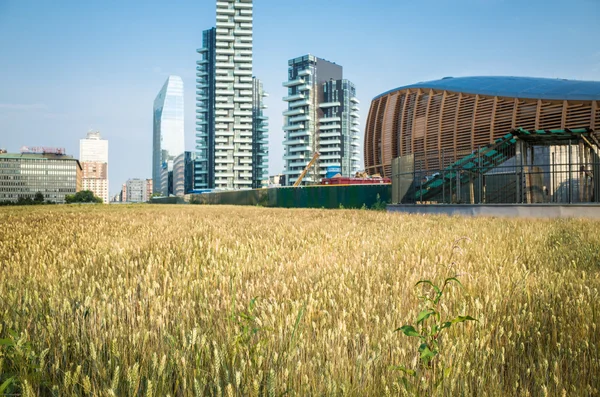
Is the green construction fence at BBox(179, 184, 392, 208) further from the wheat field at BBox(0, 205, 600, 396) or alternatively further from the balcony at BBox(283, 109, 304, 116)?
the balcony at BBox(283, 109, 304, 116)

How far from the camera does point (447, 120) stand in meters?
60.1

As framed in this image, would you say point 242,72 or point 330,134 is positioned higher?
point 242,72

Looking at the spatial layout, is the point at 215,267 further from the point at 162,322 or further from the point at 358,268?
the point at 162,322

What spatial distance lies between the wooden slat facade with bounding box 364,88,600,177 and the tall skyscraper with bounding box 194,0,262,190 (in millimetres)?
84021

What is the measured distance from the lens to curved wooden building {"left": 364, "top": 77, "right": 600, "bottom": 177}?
1858 inches

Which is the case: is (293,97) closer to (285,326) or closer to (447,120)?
(447,120)

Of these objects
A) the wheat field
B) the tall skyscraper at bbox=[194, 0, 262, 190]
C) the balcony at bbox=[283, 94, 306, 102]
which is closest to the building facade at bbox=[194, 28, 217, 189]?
the tall skyscraper at bbox=[194, 0, 262, 190]

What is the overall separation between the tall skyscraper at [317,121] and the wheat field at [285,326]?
143438 mm

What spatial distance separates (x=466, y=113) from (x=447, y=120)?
3.08 meters

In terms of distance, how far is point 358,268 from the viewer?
4363 mm

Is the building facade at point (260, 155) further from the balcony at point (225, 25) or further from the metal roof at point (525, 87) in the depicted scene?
the metal roof at point (525, 87)

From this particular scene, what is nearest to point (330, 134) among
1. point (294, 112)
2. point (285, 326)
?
point (294, 112)

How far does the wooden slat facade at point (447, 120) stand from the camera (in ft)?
157

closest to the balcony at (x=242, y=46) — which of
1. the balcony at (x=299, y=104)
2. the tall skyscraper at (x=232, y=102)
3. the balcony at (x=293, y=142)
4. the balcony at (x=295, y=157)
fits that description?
the tall skyscraper at (x=232, y=102)
